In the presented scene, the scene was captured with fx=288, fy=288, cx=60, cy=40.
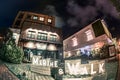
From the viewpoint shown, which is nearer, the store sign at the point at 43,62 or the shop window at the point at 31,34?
the store sign at the point at 43,62

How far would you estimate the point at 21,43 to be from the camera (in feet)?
46.6

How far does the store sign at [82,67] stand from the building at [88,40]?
42 cm

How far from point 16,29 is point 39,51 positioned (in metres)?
1.59

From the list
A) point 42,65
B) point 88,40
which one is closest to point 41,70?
point 42,65

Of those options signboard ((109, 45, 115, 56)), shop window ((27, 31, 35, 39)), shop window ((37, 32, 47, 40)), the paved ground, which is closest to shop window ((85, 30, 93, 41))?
signboard ((109, 45, 115, 56))

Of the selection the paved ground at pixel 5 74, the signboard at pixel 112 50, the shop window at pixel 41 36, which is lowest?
the paved ground at pixel 5 74

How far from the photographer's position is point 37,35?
14641 mm

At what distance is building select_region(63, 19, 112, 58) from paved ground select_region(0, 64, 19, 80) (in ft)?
9.73

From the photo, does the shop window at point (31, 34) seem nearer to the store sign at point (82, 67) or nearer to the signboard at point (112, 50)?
the store sign at point (82, 67)

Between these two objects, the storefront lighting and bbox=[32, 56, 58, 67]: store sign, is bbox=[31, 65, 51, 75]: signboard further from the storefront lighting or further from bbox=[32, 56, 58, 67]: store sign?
the storefront lighting

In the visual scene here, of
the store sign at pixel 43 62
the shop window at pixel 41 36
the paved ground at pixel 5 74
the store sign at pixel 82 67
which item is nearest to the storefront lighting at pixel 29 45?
the shop window at pixel 41 36

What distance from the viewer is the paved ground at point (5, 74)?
44.2 ft

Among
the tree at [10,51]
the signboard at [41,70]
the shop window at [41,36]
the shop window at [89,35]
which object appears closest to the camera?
the tree at [10,51]

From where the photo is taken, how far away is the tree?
45.1 ft
